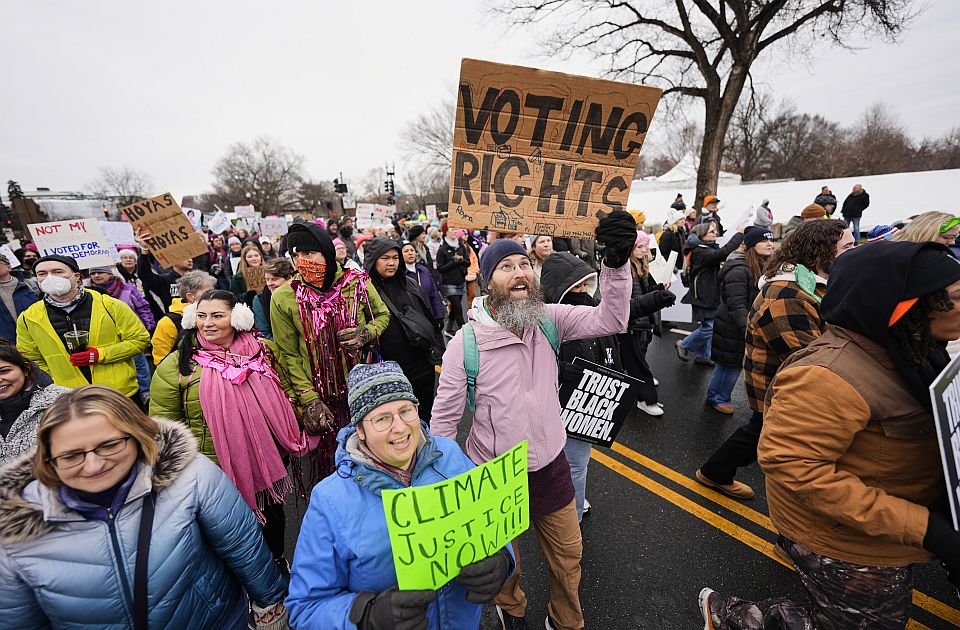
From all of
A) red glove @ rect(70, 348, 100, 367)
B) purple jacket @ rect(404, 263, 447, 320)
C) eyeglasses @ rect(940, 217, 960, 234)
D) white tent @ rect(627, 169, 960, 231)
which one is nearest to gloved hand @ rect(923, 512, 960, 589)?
eyeglasses @ rect(940, 217, 960, 234)

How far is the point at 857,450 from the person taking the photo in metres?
1.65

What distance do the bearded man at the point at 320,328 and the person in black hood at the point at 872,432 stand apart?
266 centimetres

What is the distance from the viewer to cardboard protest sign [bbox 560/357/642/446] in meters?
2.69

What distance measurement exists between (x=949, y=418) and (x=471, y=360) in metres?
1.82

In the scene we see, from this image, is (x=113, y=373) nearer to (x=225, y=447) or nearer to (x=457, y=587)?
(x=225, y=447)

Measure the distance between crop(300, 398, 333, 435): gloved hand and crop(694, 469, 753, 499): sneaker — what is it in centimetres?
303

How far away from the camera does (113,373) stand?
141 inches

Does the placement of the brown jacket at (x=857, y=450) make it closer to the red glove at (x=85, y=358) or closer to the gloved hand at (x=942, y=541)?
the gloved hand at (x=942, y=541)

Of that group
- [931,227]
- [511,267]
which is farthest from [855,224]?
[511,267]

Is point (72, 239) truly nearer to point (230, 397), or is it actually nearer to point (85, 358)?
point (85, 358)

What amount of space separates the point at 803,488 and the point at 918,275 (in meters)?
0.87

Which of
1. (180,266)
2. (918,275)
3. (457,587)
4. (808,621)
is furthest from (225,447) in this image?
(180,266)

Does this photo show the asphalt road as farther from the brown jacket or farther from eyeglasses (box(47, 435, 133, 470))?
eyeglasses (box(47, 435, 133, 470))

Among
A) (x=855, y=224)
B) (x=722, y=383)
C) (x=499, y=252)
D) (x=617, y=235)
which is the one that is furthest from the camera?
(x=855, y=224)
